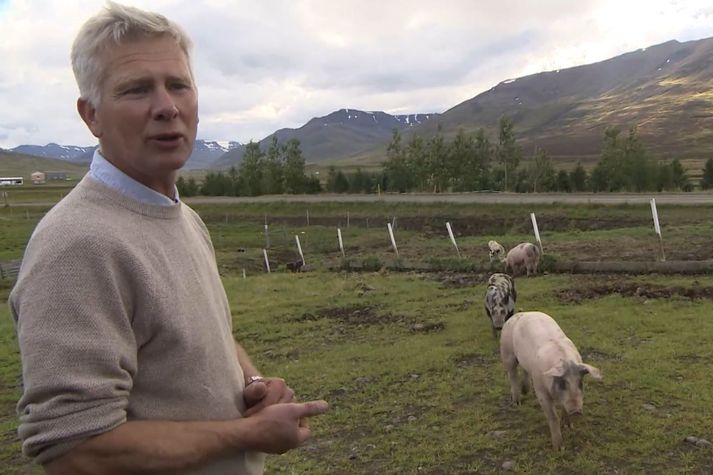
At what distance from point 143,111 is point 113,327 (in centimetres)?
69

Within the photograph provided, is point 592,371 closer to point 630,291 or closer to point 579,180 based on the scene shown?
point 630,291

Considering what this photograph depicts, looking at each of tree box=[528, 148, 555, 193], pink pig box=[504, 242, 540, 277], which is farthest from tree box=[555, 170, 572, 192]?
pink pig box=[504, 242, 540, 277]

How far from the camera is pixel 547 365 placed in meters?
6.23

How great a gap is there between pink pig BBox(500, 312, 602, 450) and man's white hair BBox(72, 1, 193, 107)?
5216mm

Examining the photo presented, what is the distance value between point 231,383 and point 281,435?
0.27 metres

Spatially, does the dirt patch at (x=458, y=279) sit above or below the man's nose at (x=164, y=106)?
below

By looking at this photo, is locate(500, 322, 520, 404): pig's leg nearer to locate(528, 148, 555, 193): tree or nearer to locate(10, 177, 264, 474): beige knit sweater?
locate(10, 177, 264, 474): beige knit sweater

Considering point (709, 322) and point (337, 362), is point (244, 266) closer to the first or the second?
point (337, 362)

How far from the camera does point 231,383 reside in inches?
82.7

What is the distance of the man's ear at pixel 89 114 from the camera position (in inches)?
75.3

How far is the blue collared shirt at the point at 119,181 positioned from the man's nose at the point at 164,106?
0.73 ft

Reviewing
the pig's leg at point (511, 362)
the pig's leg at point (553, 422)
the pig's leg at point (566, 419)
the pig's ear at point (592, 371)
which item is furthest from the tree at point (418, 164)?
the pig's ear at point (592, 371)

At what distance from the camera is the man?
5.15 ft

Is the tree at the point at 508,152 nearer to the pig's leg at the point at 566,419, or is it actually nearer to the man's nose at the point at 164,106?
the pig's leg at the point at 566,419
